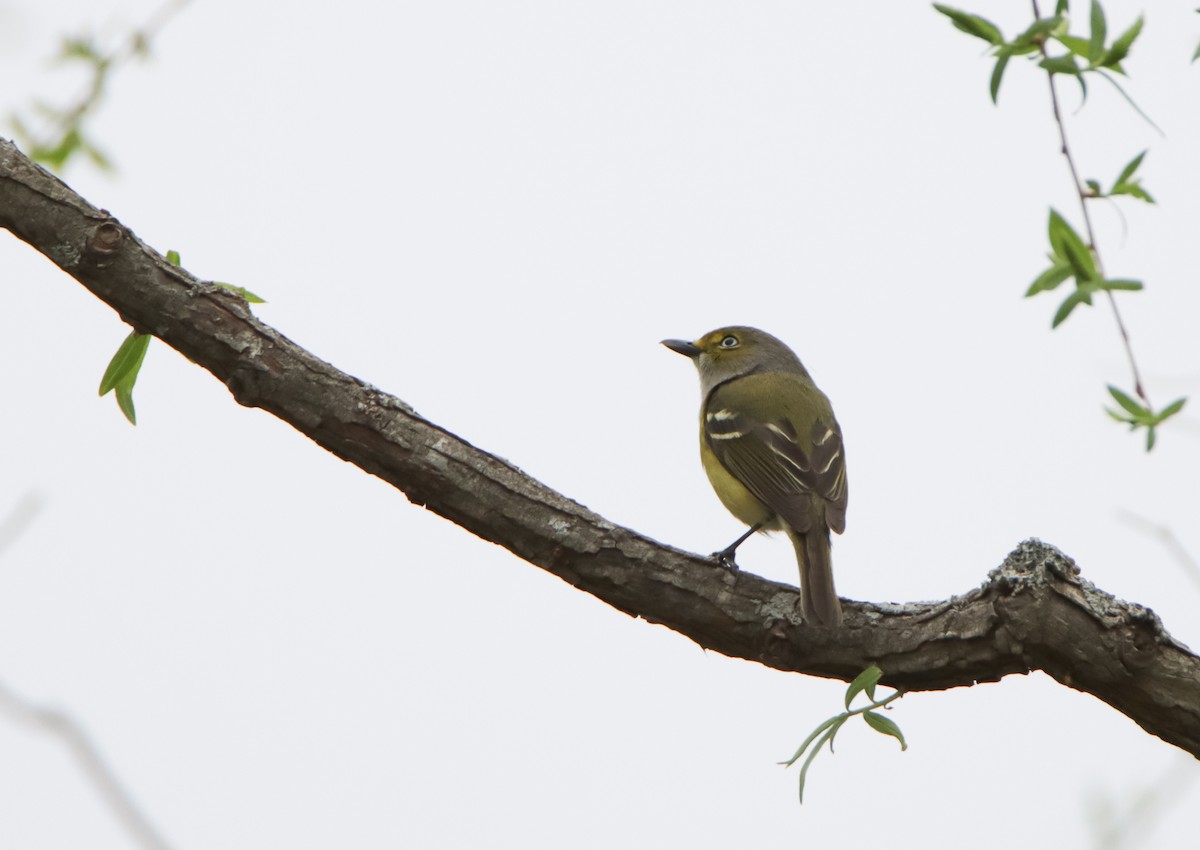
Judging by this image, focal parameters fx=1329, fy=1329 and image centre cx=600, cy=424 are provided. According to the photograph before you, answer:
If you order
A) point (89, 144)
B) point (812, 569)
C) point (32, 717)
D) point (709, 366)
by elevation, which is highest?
point (709, 366)

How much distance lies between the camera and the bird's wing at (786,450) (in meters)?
5.55

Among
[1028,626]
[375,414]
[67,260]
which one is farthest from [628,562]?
[67,260]

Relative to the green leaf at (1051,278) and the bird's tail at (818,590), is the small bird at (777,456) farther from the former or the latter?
the green leaf at (1051,278)

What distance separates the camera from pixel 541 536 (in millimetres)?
3982

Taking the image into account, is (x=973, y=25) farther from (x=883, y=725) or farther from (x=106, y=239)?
(x=106, y=239)

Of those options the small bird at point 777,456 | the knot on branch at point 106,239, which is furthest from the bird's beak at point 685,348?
the knot on branch at point 106,239

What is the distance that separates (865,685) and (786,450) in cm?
265

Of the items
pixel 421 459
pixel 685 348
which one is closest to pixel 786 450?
pixel 685 348

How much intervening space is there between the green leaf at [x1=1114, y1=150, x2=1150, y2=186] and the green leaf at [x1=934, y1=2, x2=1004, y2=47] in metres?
0.33

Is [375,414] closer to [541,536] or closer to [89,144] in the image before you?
[541,536]

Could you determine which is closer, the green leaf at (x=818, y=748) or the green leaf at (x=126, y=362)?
the green leaf at (x=818, y=748)

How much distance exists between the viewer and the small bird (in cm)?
545

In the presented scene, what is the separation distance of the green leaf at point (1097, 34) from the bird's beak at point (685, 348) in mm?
5508

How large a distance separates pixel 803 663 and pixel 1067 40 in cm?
208
